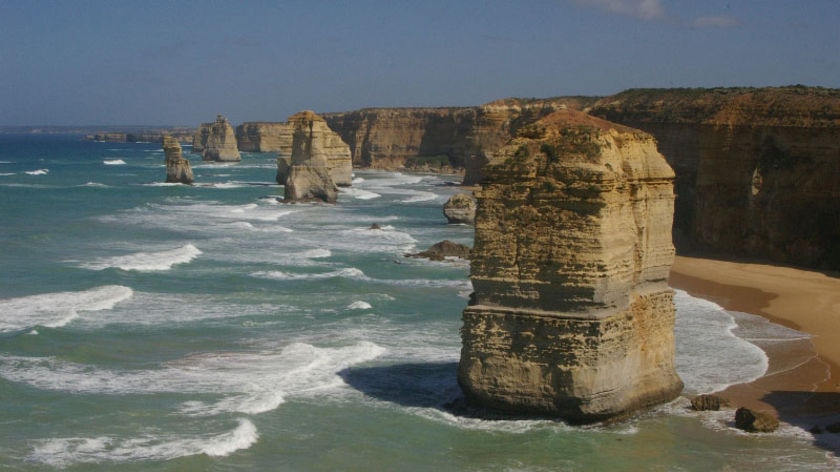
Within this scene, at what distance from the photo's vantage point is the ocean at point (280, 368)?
1625 centimetres

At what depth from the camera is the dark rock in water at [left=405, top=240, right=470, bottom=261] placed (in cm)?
3888

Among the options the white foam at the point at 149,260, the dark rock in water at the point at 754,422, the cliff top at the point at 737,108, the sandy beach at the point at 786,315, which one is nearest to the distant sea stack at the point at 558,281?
the dark rock in water at the point at 754,422

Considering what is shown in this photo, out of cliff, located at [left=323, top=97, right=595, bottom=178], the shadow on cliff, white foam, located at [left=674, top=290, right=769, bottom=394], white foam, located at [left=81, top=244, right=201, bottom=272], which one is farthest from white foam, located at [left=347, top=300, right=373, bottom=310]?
cliff, located at [left=323, top=97, right=595, bottom=178]

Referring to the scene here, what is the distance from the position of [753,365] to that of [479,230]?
28.4 ft

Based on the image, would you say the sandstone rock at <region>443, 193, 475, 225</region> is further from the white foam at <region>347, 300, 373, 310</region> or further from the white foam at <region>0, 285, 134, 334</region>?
the white foam at <region>0, 285, 134, 334</region>

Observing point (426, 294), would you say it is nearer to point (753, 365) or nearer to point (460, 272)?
point (460, 272)

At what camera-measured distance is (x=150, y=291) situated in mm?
31078

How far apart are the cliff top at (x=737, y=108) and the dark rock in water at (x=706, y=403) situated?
22.1 m

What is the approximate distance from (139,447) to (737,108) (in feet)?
104

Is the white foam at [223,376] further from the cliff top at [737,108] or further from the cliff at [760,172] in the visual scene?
the cliff top at [737,108]

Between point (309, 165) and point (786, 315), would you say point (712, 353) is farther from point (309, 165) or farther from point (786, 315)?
point (309, 165)

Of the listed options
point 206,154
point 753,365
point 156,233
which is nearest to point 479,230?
point 753,365

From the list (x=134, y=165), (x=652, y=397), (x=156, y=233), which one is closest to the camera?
(x=652, y=397)

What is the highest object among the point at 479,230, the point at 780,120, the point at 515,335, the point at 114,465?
the point at 780,120
